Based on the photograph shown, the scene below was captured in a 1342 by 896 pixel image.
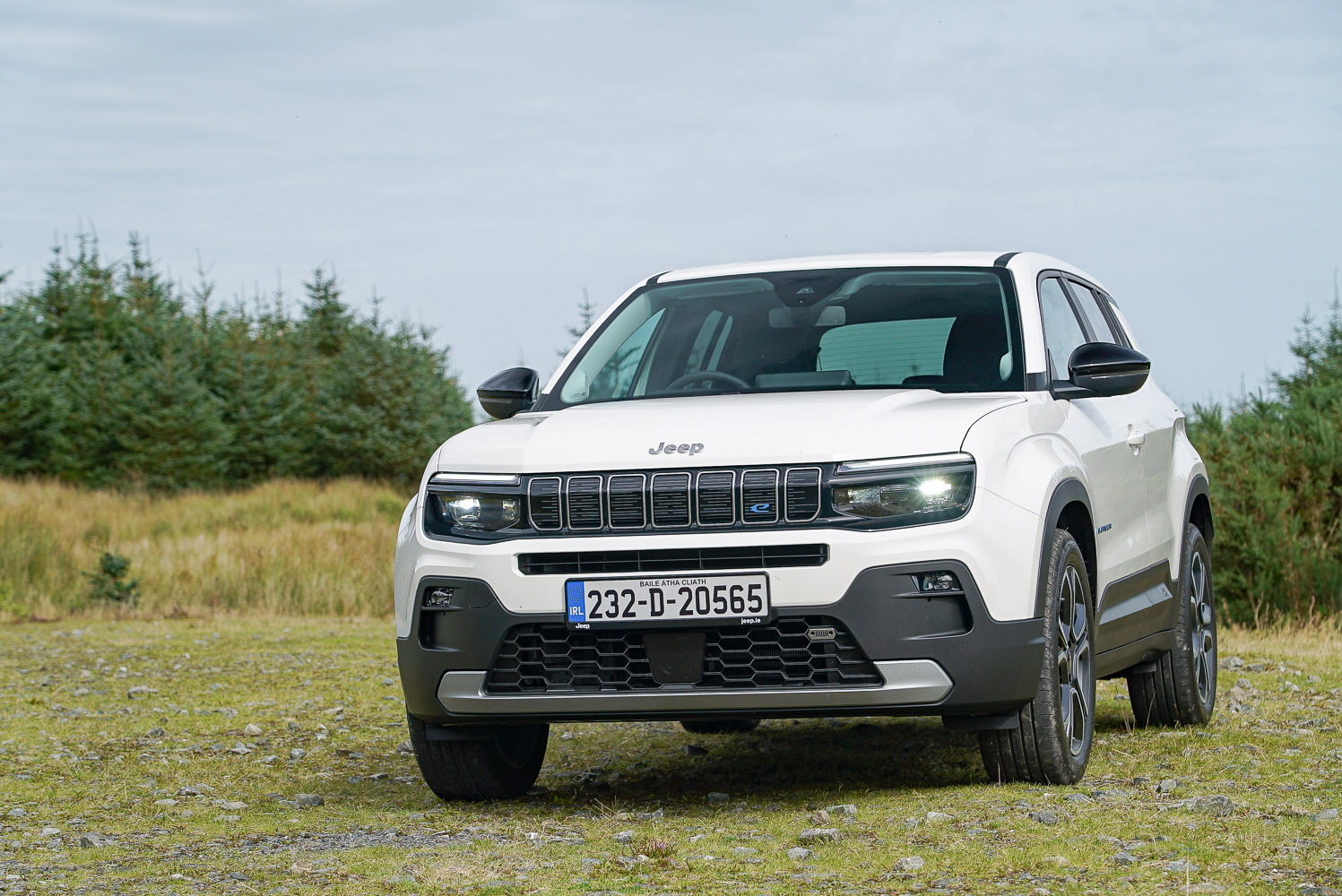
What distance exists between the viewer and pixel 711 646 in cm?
519

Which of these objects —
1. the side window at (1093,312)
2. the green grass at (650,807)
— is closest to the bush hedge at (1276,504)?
the green grass at (650,807)

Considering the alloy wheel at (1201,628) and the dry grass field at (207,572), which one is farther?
the dry grass field at (207,572)

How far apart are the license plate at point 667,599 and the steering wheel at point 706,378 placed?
1.38 metres

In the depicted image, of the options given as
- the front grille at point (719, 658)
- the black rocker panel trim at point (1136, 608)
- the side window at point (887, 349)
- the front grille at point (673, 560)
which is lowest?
the black rocker panel trim at point (1136, 608)

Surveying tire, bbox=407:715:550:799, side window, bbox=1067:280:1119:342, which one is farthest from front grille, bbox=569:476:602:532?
side window, bbox=1067:280:1119:342

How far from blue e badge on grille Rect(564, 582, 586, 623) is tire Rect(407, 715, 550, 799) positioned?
739 mm

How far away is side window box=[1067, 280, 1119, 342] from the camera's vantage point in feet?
24.3

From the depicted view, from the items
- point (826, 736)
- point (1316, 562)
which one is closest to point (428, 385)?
point (1316, 562)

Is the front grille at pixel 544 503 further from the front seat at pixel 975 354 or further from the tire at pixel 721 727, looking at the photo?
the tire at pixel 721 727

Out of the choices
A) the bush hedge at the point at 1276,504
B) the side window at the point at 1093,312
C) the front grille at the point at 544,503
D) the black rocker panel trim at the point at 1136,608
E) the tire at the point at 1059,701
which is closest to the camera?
the front grille at the point at 544,503

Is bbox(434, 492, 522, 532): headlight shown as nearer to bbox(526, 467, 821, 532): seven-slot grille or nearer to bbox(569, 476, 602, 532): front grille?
bbox(526, 467, 821, 532): seven-slot grille

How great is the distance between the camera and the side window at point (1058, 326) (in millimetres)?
6411

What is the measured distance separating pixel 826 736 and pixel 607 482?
3.12 m

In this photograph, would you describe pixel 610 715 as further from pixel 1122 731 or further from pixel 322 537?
pixel 322 537
